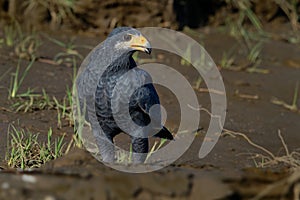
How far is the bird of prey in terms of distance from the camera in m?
3.87

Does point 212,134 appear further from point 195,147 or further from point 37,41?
point 37,41

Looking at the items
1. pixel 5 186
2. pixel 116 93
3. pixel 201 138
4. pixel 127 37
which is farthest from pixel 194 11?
pixel 5 186

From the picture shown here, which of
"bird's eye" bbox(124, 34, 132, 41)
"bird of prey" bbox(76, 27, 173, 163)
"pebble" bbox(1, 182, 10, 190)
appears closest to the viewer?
"pebble" bbox(1, 182, 10, 190)

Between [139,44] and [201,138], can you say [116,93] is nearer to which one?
[139,44]

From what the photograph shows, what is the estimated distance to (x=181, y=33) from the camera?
781 cm

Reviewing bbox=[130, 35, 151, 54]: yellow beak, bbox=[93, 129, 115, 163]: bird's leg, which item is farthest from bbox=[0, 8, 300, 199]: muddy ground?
bbox=[130, 35, 151, 54]: yellow beak

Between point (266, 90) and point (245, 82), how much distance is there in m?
0.21

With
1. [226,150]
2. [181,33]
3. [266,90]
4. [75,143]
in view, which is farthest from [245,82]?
[75,143]

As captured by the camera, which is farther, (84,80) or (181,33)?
(181,33)

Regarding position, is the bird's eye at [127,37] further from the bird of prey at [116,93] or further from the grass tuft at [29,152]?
the grass tuft at [29,152]

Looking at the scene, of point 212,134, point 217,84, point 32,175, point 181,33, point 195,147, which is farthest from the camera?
point 181,33

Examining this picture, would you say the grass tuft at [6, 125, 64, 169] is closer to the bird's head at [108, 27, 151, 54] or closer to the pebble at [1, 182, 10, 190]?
the bird's head at [108, 27, 151, 54]

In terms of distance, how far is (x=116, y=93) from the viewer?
151 inches

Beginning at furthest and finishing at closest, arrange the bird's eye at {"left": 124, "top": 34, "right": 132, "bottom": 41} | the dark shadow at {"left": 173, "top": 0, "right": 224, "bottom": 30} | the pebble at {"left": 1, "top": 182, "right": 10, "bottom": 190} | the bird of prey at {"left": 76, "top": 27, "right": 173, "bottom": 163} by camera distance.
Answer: the dark shadow at {"left": 173, "top": 0, "right": 224, "bottom": 30}
the bird's eye at {"left": 124, "top": 34, "right": 132, "bottom": 41}
the bird of prey at {"left": 76, "top": 27, "right": 173, "bottom": 163}
the pebble at {"left": 1, "top": 182, "right": 10, "bottom": 190}
